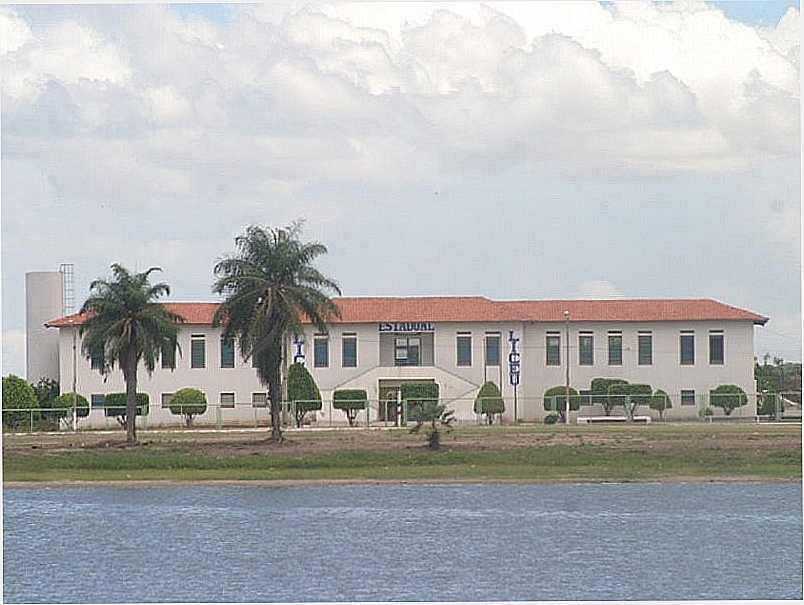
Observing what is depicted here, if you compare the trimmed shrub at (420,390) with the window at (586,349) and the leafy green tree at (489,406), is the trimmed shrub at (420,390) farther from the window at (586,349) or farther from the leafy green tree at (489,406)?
the window at (586,349)

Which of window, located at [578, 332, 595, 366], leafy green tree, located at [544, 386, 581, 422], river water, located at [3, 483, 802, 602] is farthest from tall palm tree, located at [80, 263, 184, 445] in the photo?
window, located at [578, 332, 595, 366]

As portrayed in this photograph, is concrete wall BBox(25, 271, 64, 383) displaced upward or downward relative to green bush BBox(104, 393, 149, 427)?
upward

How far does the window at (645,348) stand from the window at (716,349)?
8.00 feet

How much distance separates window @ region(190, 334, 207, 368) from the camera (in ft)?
204

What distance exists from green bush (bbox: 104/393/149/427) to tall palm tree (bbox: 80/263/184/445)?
50.9 feet

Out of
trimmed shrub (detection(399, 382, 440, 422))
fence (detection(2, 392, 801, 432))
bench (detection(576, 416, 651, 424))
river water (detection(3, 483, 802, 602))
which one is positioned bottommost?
river water (detection(3, 483, 802, 602))

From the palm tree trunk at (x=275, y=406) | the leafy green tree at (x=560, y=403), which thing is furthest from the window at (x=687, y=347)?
the palm tree trunk at (x=275, y=406)

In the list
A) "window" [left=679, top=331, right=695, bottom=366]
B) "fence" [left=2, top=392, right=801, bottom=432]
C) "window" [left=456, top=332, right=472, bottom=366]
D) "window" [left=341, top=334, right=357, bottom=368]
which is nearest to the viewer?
"fence" [left=2, top=392, right=801, bottom=432]

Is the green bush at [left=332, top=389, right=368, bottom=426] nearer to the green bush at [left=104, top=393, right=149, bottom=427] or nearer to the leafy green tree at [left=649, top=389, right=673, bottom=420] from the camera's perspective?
the green bush at [left=104, top=393, right=149, bottom=427]

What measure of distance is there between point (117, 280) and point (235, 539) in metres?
19.9

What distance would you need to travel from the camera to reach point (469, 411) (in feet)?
194

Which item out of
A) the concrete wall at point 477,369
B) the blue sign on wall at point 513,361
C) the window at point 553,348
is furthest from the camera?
the window at point 553,348

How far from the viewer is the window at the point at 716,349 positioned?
6255 centimetres

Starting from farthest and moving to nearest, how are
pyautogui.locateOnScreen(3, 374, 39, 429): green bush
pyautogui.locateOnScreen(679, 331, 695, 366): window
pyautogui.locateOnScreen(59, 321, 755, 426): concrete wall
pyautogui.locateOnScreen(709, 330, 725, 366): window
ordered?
pyautogui.locateOnScreen(679, 331, 695, 366): window → pyautogui.locateOnScreen(709, 330, 725, 366): window → pyautogui.locateOnScreen(59, 321, 755, 426): concrete wall → pyautogui.locateOnScreen(3, 374, 39, 429): green bush
